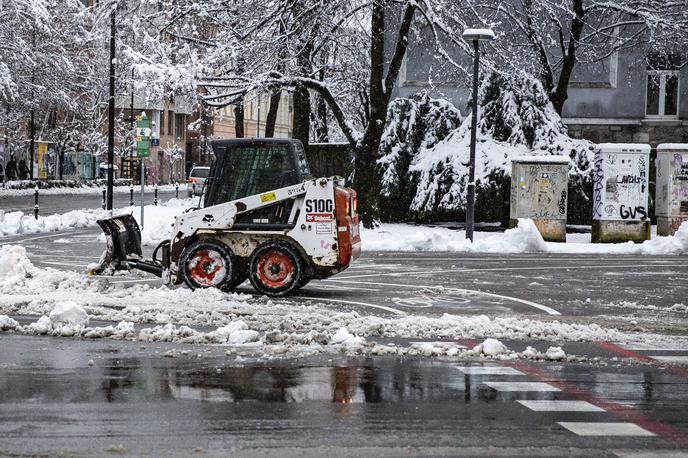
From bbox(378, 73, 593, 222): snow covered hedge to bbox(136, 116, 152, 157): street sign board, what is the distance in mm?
7092

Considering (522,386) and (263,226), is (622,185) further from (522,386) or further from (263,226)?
(522,386)

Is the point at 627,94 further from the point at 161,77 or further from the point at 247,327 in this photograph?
the point at 247,327

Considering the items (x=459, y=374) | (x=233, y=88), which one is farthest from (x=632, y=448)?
(x=233, y=88)

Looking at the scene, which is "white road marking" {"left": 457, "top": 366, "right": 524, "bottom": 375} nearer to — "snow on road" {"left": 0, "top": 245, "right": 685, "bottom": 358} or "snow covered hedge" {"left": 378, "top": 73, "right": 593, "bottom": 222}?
"snow on road" {"left": 0, "top": 245, "right": 685, "bottom": 358}

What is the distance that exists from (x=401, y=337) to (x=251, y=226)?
182 inches

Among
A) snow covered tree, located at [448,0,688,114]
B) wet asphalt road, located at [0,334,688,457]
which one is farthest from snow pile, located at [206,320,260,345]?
snow covered tree, located at [448,0,688,114]

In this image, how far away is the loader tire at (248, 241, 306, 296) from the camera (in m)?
15.7

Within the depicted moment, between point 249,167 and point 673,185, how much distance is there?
16.9 metres

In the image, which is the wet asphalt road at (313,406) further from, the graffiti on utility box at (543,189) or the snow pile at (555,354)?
the graffiti on utility box at (543,189)

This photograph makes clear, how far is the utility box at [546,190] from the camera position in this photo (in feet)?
96.6

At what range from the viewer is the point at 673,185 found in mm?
29906

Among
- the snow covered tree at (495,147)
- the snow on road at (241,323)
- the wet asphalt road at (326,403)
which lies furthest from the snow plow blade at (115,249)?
the snow covered tree at (495,147)

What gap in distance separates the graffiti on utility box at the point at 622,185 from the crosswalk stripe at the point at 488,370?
19979 millimetres

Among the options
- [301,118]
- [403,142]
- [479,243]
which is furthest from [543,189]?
[301,118]
